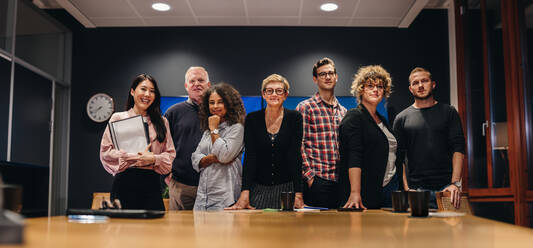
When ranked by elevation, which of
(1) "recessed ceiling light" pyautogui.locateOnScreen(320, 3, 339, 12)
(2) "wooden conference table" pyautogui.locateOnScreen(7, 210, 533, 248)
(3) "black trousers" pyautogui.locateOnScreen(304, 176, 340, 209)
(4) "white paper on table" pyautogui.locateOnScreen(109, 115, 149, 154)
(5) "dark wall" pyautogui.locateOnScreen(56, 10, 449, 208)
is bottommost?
(3) "black trousers" pyautogui.locateOnScreen(304, 176, 340, 209)

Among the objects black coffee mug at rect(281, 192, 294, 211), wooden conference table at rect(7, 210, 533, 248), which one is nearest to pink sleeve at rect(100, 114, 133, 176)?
black coffee mug at rect(281, 192, 294, 211)

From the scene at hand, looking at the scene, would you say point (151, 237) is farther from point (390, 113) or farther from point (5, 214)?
point (390, 113)

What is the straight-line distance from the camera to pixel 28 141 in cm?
514

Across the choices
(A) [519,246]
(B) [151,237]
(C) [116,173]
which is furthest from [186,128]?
(A) [519,246]

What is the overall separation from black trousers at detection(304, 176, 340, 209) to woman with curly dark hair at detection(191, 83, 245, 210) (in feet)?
1.45

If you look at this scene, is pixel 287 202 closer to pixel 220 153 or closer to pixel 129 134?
pixel 220 153

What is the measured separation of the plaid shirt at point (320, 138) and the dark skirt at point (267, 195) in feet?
0.93

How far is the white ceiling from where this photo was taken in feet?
16.3

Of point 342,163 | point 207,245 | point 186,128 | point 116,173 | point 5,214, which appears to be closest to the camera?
point 5,214

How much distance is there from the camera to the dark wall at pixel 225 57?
222 inches

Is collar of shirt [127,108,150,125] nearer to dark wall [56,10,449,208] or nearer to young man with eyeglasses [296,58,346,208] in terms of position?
young man with eyeglasses [296,58,346,208]

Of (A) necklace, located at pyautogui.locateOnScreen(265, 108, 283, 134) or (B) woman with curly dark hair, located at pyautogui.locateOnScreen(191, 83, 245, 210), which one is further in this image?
(A) necklace, located at pyautogui.locateOnScreen(265, 108, 283, 134)

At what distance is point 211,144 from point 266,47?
326 centimetres

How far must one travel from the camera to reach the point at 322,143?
2.93m
